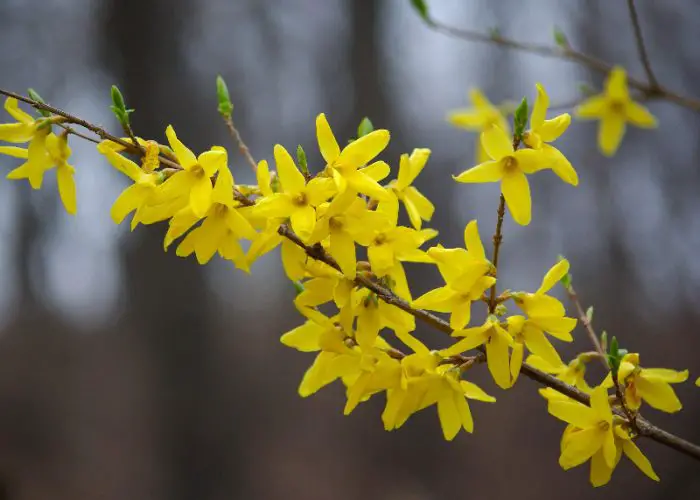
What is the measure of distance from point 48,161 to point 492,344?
48 centimetres

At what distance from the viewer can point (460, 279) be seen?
1.80 ft

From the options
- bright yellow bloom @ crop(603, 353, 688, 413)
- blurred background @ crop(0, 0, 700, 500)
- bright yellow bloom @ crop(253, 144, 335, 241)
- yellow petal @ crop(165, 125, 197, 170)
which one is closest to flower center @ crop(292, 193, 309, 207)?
bright yellow bloom @ crop(253, 144, 335, 241)

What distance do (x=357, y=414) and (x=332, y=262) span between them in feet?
10.2

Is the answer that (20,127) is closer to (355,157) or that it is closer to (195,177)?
(195,177)

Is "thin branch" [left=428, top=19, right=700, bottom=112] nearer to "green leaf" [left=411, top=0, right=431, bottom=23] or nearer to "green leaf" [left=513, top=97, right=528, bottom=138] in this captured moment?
"green leaf" [left=411, top=0, right=431, bottom=23]

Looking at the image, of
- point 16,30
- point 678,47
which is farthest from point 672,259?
point 16,30

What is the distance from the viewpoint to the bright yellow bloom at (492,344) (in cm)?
55

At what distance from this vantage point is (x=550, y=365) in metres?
0.62

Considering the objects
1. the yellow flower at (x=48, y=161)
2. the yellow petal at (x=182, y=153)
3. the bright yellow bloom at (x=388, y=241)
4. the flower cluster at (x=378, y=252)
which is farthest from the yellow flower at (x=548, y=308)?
the yellow flower at (x=48, y=161)

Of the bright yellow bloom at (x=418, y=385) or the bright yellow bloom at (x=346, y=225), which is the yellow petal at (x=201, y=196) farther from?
the bright yellow bloom at (x=418, y=385)

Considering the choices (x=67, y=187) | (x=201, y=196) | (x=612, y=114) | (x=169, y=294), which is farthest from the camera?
(x=169, y=294)

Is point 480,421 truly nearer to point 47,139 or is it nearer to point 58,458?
point 58,458

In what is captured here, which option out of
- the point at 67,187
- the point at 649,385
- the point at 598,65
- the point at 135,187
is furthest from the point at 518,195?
the point at 598,65

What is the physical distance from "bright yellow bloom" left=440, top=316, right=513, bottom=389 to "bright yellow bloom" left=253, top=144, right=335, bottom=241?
0.17 metres
